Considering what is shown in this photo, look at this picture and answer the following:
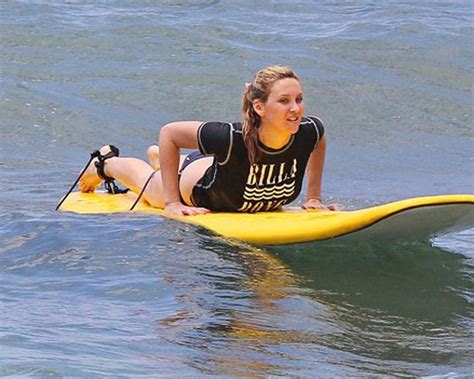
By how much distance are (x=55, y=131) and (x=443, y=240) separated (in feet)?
→ 13.3

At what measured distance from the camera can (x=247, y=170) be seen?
4992 mm

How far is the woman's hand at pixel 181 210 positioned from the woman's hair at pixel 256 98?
1.34ft

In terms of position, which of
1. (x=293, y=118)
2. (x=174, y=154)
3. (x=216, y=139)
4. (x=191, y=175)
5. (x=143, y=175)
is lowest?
(x=143, y=175)

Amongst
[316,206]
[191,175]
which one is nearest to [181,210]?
[191,175]

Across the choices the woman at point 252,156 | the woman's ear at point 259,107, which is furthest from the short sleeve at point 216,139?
the woman's ear at point 259,107

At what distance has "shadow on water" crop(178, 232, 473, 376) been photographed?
343 cm

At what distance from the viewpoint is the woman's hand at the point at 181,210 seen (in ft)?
17.0

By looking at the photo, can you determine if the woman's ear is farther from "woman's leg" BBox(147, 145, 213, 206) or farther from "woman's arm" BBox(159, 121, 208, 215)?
"woman's leg" BBox(147, 145, 213, 206)

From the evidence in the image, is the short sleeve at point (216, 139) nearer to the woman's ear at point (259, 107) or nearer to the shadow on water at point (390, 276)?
the woman's ear at point (259, 107)

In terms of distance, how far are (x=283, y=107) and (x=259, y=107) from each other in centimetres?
12

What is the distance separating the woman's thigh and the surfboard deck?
0.48ft

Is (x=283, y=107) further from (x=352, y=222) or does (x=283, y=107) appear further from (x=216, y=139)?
(x=352, y=222)

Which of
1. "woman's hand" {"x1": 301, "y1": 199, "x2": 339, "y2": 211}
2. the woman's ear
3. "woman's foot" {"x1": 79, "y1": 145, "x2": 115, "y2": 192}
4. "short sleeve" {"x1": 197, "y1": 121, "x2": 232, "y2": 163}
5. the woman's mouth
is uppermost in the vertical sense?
the woman's ear

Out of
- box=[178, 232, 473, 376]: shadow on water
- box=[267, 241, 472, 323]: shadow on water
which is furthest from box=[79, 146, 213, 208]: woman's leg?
box=[267, 241, 472, 323]: shadow on water
